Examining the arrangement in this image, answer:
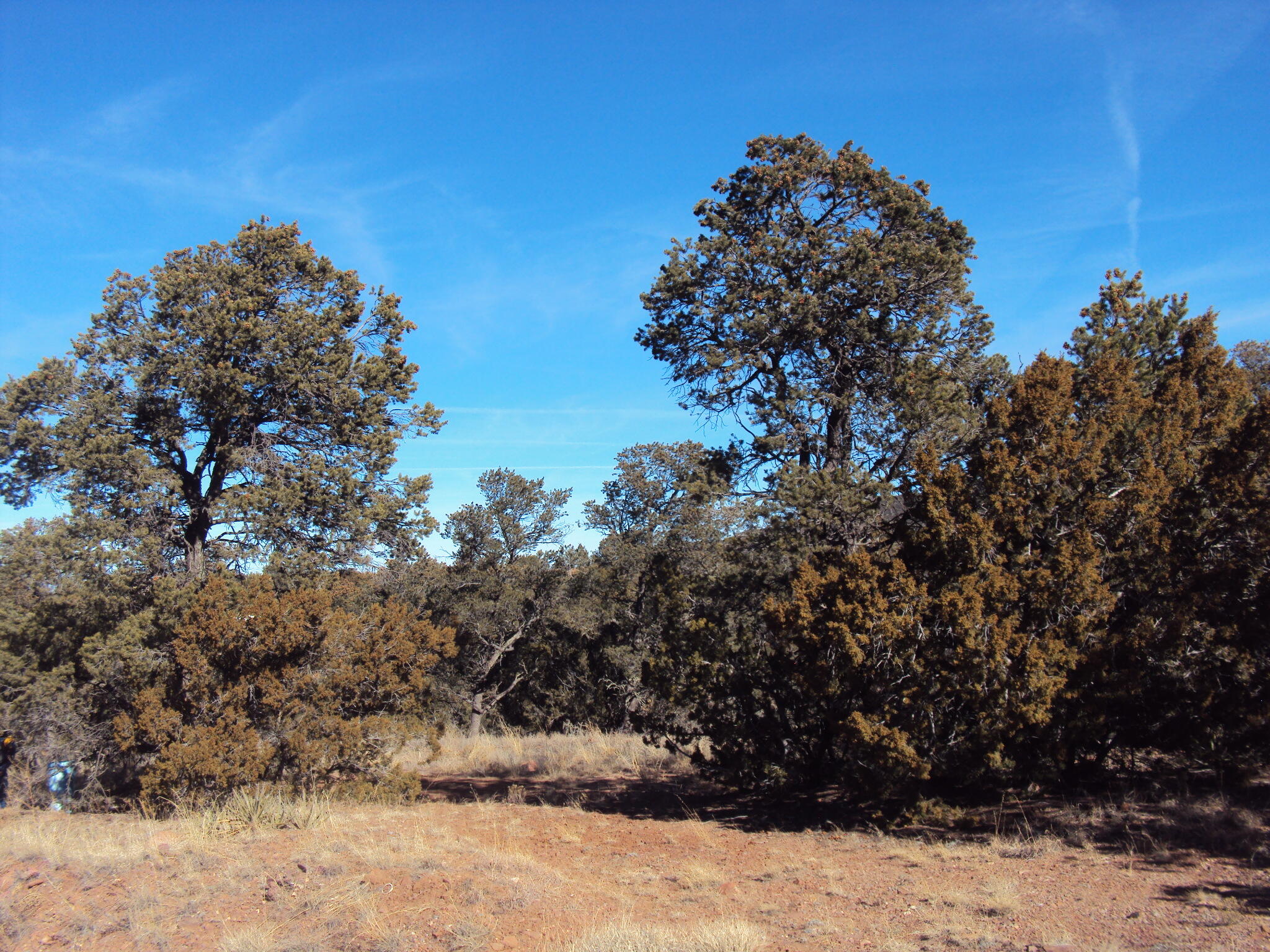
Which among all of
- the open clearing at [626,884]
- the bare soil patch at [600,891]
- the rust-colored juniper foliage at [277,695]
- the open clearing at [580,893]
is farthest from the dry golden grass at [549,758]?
the open clearing at [580,893]

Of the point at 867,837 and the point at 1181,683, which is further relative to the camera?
the point at 867,837

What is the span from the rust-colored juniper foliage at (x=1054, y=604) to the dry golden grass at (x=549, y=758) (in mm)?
6819

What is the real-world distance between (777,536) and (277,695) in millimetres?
7317

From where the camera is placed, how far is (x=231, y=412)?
14.4 meters

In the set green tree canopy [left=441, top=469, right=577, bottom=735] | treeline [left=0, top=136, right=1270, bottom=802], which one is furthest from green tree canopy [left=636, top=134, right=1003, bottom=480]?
green tree canopy [left=441, top=469, right=577, bottom=735]

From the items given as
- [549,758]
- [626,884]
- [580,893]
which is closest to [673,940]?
[580,893]

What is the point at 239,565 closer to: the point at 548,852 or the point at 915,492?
the point at 548,852

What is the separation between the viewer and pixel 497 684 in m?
25.0

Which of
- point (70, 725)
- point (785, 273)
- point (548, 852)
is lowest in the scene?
point (548, 852)

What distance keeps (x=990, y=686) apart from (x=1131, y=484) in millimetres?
3103

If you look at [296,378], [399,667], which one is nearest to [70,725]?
[399,667]

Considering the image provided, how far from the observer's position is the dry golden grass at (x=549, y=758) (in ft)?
52.5

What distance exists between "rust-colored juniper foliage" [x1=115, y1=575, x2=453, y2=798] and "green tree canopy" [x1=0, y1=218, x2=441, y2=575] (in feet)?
8.27

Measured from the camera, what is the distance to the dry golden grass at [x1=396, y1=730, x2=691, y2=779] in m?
16.0
